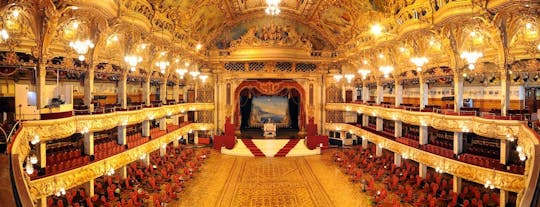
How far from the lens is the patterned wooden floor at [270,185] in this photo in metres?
14.1

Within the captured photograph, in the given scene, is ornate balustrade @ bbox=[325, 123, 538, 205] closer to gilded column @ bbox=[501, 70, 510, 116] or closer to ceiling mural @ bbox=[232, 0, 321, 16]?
gilded column @ bbox=[501, 70, 510, 116]

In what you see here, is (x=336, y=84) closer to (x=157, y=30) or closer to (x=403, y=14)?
(x=403, y=14)

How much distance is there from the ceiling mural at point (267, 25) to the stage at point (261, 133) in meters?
7.76

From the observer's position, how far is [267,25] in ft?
88.7

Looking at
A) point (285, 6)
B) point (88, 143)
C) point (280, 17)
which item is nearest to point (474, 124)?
point (88, 143)

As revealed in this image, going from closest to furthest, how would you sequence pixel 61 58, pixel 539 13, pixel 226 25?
pixel 539 13
pixel 61 58
pixel 226 25

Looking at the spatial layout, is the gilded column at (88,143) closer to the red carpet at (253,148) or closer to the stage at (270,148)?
the stage at (270,148)

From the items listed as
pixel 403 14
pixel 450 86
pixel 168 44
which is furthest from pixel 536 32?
pixel 168 44

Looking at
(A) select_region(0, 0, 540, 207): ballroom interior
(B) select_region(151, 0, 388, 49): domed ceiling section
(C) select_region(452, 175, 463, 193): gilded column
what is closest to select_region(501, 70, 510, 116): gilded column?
(A) select_region(0, 0, 540, 207): ballroom interior

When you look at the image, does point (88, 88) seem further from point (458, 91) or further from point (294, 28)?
point (294, 28)

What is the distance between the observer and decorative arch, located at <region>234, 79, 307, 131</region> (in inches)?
1113

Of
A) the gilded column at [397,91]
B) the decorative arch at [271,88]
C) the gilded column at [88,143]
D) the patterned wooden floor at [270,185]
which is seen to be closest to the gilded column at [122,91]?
the gilded column at [88,143]

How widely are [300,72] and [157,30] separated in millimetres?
14613

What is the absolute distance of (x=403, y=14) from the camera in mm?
15211
